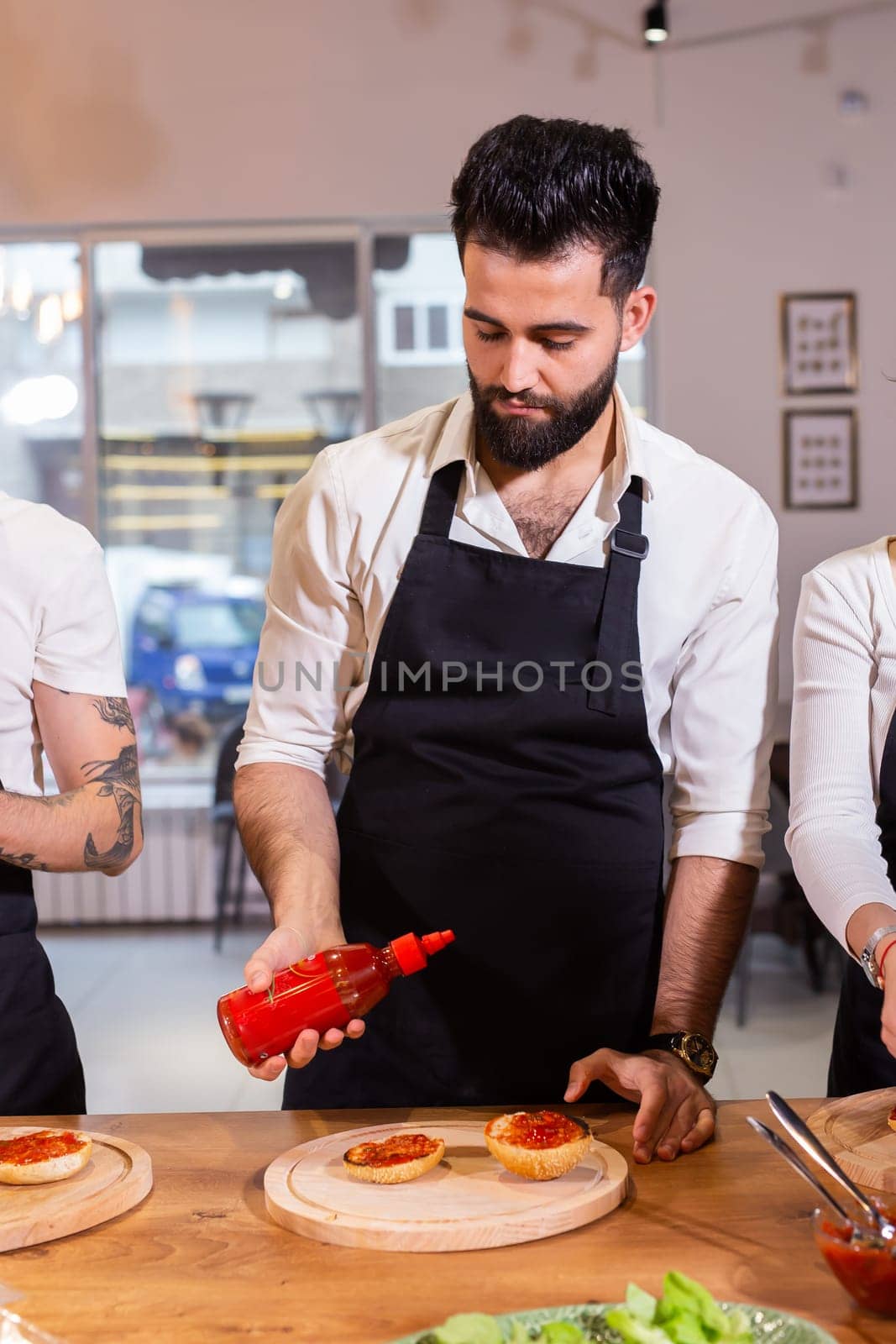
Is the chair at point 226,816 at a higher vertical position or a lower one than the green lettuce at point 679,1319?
lower

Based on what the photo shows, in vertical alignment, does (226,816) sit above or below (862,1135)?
below

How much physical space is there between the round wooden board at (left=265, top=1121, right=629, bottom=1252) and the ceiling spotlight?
488cm

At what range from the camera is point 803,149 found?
5379 mm

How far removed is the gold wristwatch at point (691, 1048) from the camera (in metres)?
1.48

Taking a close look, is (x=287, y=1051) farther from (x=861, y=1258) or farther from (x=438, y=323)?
(x=438, y=323)

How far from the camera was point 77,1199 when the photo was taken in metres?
1.17

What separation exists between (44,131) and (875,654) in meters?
4.97

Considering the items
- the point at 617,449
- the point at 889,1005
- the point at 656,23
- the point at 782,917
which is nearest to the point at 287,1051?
the point at 889,1005

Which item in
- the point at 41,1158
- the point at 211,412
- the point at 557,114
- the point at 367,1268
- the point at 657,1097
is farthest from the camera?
the point at 211,412

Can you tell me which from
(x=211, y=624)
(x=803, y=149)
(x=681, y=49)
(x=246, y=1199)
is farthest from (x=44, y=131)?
(x=246, y=1199)

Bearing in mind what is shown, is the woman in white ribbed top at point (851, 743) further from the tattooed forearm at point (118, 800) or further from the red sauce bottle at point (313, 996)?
the tattooed forearm at point (118, 800)

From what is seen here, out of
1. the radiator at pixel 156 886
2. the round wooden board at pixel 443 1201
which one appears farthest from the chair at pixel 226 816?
the round wooden board at pixel 443 1201

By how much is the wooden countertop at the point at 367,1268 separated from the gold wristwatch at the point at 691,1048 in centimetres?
19

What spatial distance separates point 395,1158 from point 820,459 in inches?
186
